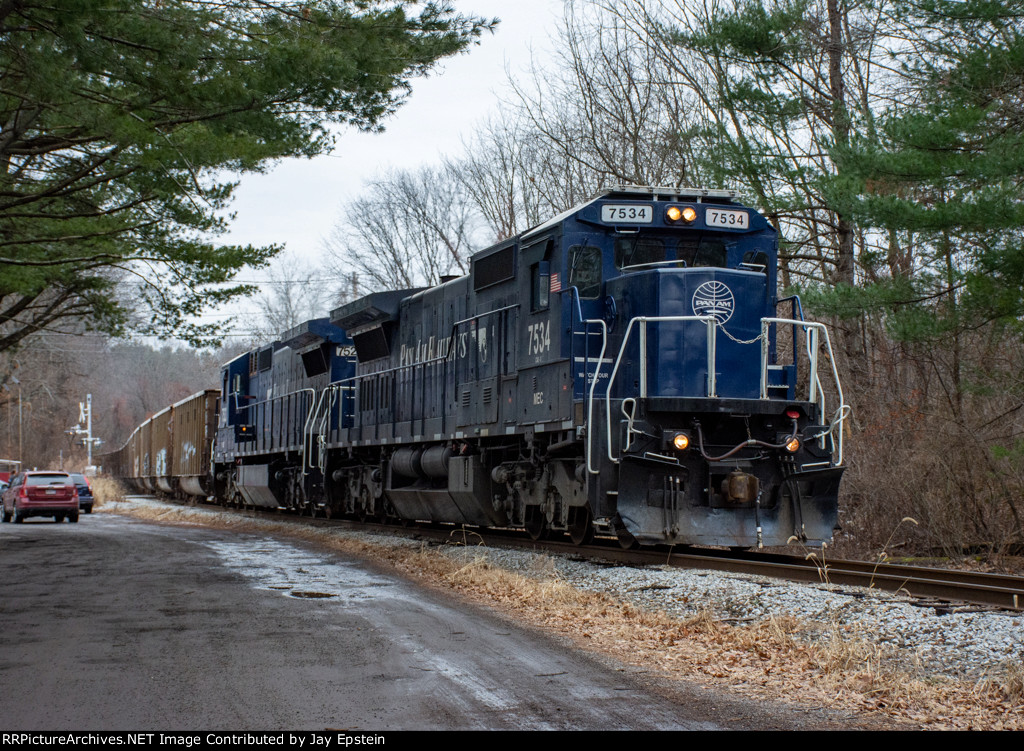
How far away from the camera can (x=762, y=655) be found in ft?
22.2

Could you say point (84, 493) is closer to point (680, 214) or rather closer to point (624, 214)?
point (624, 214)

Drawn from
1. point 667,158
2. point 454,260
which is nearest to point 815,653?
point 667,158

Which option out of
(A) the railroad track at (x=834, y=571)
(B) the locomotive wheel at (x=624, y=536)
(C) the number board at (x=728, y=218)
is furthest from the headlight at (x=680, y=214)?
(A) the railroad track at (x=834, y=571)

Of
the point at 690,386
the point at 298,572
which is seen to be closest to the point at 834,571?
the point at 690,386

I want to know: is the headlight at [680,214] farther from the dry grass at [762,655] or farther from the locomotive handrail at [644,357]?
the dry grass at [762,655]

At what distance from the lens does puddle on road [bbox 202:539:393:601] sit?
33.2 feet

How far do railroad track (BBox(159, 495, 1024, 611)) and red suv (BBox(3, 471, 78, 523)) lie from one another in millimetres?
15479

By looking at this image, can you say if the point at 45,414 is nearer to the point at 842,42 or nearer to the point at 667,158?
the point at 667,158

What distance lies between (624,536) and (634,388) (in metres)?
1.65

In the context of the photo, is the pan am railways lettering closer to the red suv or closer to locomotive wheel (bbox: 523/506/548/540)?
locomotive wheel (bbox: 523/506/548/540)

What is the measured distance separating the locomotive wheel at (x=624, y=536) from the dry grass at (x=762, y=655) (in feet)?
2.73

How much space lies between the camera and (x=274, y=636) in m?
7.49

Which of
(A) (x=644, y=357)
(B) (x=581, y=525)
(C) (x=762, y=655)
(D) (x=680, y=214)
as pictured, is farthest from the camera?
(B) (x=581, y=525)

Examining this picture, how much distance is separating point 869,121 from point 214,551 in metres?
11.2
